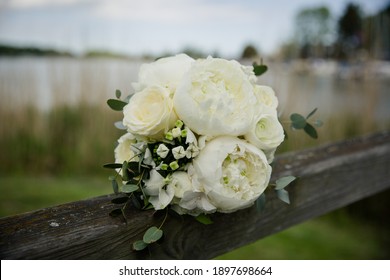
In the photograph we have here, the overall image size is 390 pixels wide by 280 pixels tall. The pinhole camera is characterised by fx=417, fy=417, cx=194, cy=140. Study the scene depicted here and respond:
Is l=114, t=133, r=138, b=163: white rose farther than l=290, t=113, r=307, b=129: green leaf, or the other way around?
l=290, t=113, r=307, b=129: green leaf

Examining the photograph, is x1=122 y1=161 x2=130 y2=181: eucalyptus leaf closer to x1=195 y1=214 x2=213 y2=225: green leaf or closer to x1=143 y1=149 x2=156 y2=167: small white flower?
x1=143 y1=149 x2=156 y2=167: small white flower

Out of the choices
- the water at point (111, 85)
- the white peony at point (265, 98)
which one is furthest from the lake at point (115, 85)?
the white peony at point (265, 98)

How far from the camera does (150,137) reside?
925 millimetres

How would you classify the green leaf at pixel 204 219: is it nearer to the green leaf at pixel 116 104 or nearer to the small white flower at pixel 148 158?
the small white flower at pixel 148 158

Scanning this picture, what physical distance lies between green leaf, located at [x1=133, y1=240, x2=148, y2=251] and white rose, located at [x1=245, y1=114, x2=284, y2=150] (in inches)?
12.4

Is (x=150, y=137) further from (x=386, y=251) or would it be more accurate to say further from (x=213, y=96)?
(x=386, y=251)

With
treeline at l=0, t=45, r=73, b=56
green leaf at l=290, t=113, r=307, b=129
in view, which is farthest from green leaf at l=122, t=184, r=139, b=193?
treeline at l=0, t=45, r=73, b=56

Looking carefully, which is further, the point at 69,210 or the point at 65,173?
the point at 65,173

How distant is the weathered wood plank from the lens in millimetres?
786

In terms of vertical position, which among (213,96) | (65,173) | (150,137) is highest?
(213,96)

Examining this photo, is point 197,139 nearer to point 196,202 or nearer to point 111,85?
point 196,202

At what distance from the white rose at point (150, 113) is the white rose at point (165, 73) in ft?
0.11
